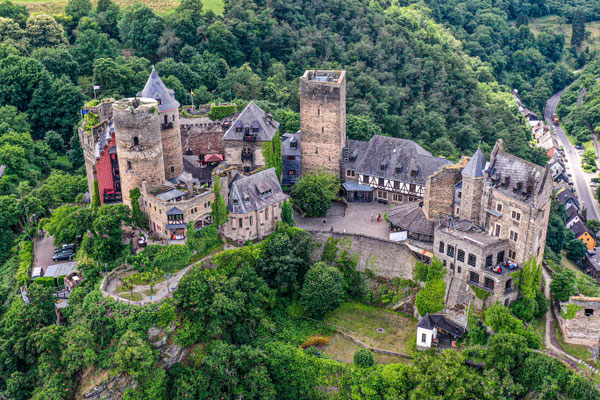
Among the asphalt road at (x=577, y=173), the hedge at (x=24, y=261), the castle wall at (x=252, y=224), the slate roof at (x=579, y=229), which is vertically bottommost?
the slate roof at (x=579, y=229)

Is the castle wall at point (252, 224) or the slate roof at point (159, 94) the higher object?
the slate roof at point (159, 94)

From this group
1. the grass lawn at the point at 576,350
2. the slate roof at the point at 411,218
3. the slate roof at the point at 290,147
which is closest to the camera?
the grass lawn at the point at 576,350

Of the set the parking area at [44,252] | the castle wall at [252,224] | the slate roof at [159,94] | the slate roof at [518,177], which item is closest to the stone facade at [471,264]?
the slate roof at [518,177]

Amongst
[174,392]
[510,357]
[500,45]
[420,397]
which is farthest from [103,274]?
[500,45]

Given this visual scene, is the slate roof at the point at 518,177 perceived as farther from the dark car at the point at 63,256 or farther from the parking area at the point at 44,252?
the parking area at the point at 44,252

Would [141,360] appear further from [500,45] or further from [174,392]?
[500,45]

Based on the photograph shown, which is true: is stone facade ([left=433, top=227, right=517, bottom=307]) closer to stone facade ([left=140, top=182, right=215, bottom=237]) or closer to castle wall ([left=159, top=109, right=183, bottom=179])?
stone facade ([left=140, top=182, right=215, bottom=237])

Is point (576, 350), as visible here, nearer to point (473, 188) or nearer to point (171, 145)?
point (473, 188)
